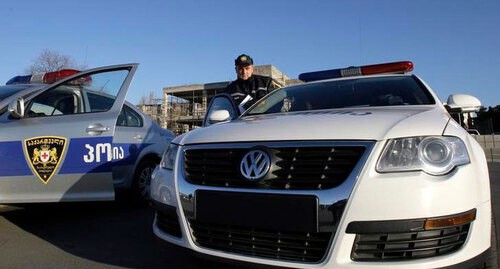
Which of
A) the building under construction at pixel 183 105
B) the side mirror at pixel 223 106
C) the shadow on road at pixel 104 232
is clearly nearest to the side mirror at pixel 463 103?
the side mirror at pixel 223 106

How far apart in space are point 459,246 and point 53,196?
3.59m

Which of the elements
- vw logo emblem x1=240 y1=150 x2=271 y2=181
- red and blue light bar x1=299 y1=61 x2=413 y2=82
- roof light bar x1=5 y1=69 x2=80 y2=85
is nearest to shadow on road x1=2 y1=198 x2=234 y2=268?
vw logo emblem x1=240 y1=150 x2=271 y2=181

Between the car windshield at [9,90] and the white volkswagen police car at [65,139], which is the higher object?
the car windshield at [9,90]

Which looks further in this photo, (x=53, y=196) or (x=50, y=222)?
(x=50, y=222)

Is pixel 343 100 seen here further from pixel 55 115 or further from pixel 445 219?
pixel 55 115

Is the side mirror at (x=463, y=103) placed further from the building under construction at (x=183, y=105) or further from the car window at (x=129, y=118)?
the building under construction at (x=183, y=105)

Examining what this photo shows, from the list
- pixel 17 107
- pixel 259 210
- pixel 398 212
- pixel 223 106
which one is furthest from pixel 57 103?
pixel 398 212

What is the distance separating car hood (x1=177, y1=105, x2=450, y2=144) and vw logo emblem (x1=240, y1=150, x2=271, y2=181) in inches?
4.4

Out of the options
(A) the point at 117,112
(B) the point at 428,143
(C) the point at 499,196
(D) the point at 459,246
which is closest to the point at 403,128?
(B) the point at 428,143

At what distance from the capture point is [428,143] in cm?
223

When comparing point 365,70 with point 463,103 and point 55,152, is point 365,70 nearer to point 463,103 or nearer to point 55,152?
point 463,103

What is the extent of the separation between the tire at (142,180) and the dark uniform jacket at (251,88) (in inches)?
57.2

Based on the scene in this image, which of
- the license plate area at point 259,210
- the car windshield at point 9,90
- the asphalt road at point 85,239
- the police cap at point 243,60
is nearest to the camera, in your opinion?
the license plate area at point 259,210

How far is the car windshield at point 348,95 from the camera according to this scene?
3430mm
